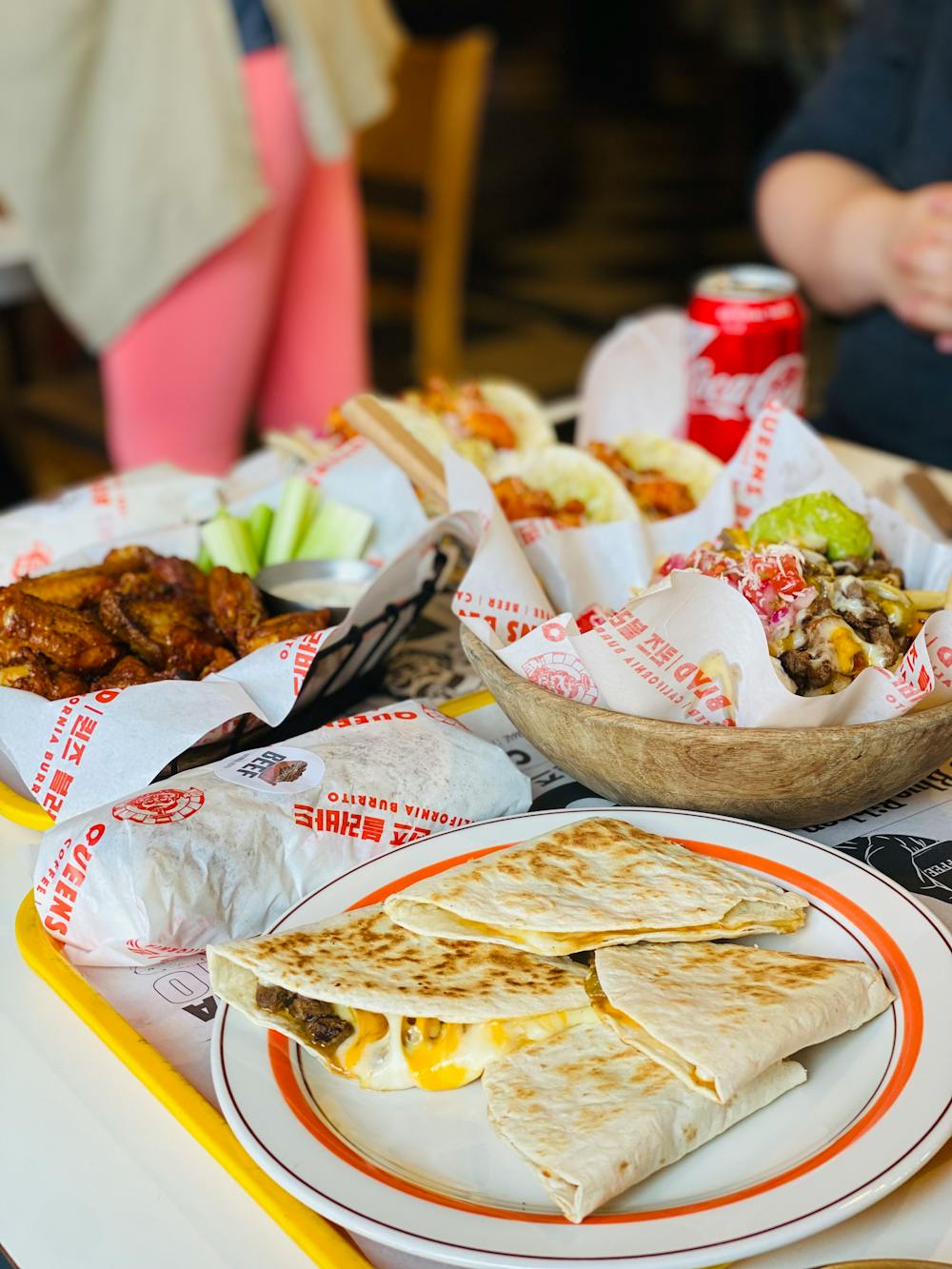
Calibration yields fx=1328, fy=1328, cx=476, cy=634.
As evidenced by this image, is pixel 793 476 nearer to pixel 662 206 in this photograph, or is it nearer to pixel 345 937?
pixel 345 937

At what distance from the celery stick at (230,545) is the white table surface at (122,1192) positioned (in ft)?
1.64

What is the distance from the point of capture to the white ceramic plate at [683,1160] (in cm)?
56

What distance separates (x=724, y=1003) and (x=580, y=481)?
0.76m

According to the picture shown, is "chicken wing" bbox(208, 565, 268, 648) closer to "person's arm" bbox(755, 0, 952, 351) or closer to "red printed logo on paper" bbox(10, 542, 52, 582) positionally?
"red printed logo on paper" bbox(10, 542, 52, 582)

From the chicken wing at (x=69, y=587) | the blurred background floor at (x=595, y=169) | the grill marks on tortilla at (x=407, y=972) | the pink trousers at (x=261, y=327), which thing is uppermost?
the chicken wing at (x=69, y=587)

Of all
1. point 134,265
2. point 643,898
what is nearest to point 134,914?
point 643,898

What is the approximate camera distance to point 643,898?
0.72 m

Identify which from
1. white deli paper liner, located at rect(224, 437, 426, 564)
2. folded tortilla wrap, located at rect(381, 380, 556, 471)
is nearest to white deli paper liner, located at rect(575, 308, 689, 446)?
folded tortilla wrap, located at rect(381, 380, 556, 471)

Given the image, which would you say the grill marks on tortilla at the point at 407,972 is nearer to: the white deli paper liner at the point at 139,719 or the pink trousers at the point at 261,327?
the white deli paper liner at the point at 139,719


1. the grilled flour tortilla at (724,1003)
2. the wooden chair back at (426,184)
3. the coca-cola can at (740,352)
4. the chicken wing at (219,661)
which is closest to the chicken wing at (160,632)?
the chicken wing at (219,661)

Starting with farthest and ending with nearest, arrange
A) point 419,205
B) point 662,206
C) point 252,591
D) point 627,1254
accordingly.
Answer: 1. point 662,206
2. point 419,205
3. point 252,591
4. point 627,1254

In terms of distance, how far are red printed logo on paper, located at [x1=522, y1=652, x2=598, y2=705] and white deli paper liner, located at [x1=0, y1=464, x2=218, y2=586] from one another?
0.51 m

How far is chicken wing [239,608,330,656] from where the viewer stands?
1.03 metres

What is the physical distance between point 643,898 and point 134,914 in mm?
302
